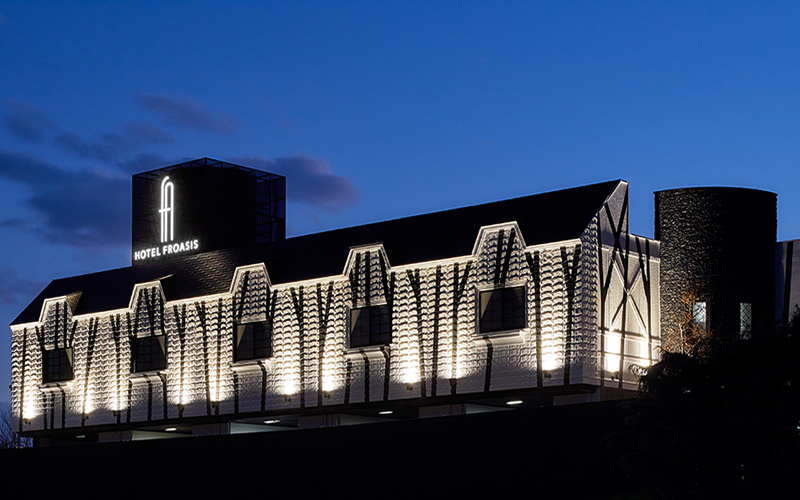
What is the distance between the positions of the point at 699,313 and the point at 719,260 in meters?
1.72

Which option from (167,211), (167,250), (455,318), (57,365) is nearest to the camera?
(455,318)

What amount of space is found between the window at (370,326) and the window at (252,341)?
11.6 ft

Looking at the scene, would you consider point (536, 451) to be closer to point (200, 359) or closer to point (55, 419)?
point (200, 359)

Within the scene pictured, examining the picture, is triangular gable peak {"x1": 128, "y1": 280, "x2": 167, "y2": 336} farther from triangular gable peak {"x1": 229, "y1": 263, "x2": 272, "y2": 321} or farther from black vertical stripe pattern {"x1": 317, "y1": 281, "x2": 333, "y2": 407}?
black vertical stripe pattern {"x1": 317, "y1": 281, "x2": 333, "y2": 407}

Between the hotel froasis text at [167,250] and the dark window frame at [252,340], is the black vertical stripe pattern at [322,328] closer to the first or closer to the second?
the dark window frame at [252,340]

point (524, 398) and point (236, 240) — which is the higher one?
point (236, 240)

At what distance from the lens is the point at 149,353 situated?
40969 millimetres

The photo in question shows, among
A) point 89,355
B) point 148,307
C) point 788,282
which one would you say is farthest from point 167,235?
point 788,282

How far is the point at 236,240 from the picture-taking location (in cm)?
4500

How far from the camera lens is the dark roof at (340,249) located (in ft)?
106

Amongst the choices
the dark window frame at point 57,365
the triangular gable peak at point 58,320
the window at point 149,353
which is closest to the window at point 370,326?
the window at point 149,353

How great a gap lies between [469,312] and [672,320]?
6.34m

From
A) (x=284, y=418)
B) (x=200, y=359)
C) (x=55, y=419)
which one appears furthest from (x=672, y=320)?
(x=55, y=419)

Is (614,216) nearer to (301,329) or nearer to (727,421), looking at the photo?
(301,329)
